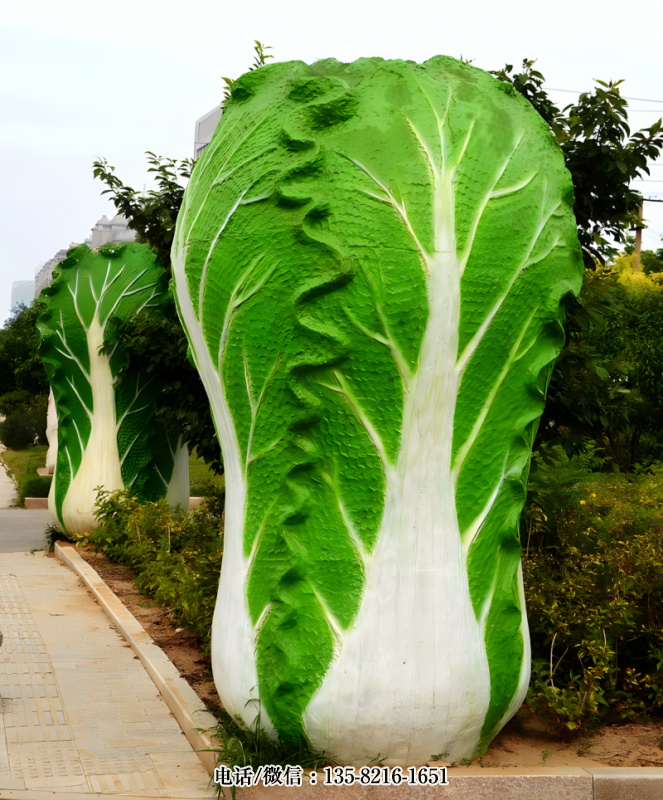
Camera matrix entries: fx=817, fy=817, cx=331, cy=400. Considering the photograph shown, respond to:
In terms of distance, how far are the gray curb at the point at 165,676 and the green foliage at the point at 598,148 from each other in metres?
4.26

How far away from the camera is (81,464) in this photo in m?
10.9

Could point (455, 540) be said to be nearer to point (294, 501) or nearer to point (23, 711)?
point (294, 501)

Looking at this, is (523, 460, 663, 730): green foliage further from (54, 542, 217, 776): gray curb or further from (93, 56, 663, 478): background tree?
(54, 542, 217, 776): gray curb

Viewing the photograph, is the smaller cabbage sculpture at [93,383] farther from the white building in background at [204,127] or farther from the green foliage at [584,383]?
the white building in background at [204,127]

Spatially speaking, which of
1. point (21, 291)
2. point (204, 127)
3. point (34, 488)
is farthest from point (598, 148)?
point (21, 291)

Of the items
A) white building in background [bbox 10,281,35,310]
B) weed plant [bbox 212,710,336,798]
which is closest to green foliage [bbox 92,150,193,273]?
weed plant [bbox 212,710,336,798]

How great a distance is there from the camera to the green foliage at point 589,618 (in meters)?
4.61

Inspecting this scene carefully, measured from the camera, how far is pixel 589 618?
4852mm

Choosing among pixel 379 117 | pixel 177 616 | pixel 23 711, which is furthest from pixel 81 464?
pixel 379 117

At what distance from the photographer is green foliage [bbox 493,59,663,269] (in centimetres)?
570

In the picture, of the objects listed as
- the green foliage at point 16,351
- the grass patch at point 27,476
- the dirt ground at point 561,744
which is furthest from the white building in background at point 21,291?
the dirt ground at point 561,744

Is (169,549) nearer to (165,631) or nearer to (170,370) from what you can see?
(165,631)

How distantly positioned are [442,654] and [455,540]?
20.9 inches

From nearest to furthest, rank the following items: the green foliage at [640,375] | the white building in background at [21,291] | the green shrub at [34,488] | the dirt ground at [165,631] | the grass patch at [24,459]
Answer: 1. the dirt ground at [165,631]
2. the green foliage at [640,375]
3. the green shrub at [34,488]
4. the grass patch at [24,459]
5. the white building in background at [21,291]
